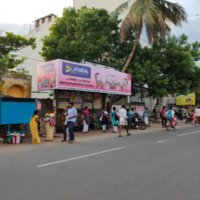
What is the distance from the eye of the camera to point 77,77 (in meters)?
14.4

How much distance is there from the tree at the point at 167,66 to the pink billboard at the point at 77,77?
7.69ft

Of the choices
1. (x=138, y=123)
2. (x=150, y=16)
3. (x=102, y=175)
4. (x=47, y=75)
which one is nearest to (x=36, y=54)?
(x=150, y=16)

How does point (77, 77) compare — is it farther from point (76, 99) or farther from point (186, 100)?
point (186, 100)

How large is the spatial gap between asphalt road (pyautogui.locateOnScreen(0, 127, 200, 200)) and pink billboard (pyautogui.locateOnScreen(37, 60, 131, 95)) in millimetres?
6202

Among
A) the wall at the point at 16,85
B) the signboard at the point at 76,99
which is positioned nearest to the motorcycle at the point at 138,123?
the signboard at the point at 76,99

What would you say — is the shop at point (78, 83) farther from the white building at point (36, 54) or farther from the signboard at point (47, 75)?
the white building at point (36, 54)

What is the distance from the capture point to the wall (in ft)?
59.2

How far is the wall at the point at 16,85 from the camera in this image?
18.1 m

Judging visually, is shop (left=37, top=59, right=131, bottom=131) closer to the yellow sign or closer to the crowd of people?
the crowd of people

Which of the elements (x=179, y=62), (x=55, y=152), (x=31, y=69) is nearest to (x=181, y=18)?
(x=179, y=62)

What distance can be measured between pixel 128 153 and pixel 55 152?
2538mm

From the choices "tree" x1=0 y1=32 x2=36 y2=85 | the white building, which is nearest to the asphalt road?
"tree" x1=0 y1=32 x2=36 y2=85

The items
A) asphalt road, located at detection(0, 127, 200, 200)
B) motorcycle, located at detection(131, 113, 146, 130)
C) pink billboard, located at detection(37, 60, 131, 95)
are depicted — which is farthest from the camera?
motorcycle, located at detection(131, 113, 146, 130)

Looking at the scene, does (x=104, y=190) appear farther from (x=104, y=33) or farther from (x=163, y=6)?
(x=163, y=6)
